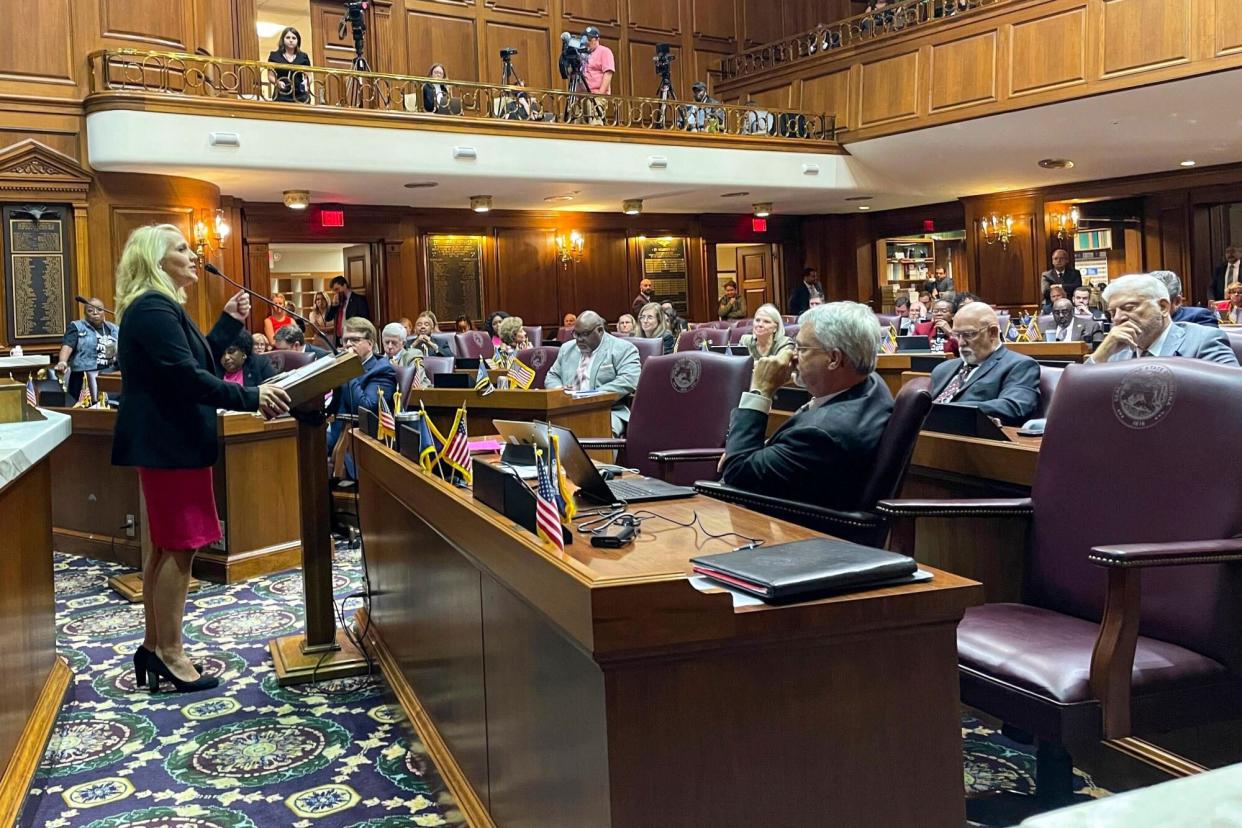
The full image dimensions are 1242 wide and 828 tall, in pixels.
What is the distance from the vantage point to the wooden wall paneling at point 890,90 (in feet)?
40.2

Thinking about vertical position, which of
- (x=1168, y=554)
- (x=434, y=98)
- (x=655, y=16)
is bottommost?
(x=1168, y=554)

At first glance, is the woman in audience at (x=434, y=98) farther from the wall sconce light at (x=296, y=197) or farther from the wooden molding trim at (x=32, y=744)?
the wooden molding trim at (x=32, y=744)

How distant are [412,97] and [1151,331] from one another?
1071 centimetres

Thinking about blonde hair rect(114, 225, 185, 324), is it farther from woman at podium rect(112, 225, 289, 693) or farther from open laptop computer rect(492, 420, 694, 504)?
open laptop computer rect(492, 420, 694, 504)

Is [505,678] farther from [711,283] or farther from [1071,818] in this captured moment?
[711,283]

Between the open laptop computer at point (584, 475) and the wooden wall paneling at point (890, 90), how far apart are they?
10.7 metres

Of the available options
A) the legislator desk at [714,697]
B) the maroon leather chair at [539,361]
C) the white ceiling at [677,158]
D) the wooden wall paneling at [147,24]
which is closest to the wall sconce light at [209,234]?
the white ceiling at [677,158]

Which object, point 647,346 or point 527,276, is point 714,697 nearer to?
point 647,346

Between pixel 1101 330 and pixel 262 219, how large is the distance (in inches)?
360

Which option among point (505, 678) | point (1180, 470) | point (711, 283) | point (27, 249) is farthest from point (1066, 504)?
point (711, 283)

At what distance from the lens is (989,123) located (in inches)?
464

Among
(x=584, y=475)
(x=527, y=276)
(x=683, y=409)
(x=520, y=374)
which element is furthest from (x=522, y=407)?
(x=527, y=276)

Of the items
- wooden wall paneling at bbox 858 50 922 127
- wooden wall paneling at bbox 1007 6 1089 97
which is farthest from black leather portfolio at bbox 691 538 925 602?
wooden wall paneling at bbox 858 50 922 127

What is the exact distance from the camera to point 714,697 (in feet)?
5.13
